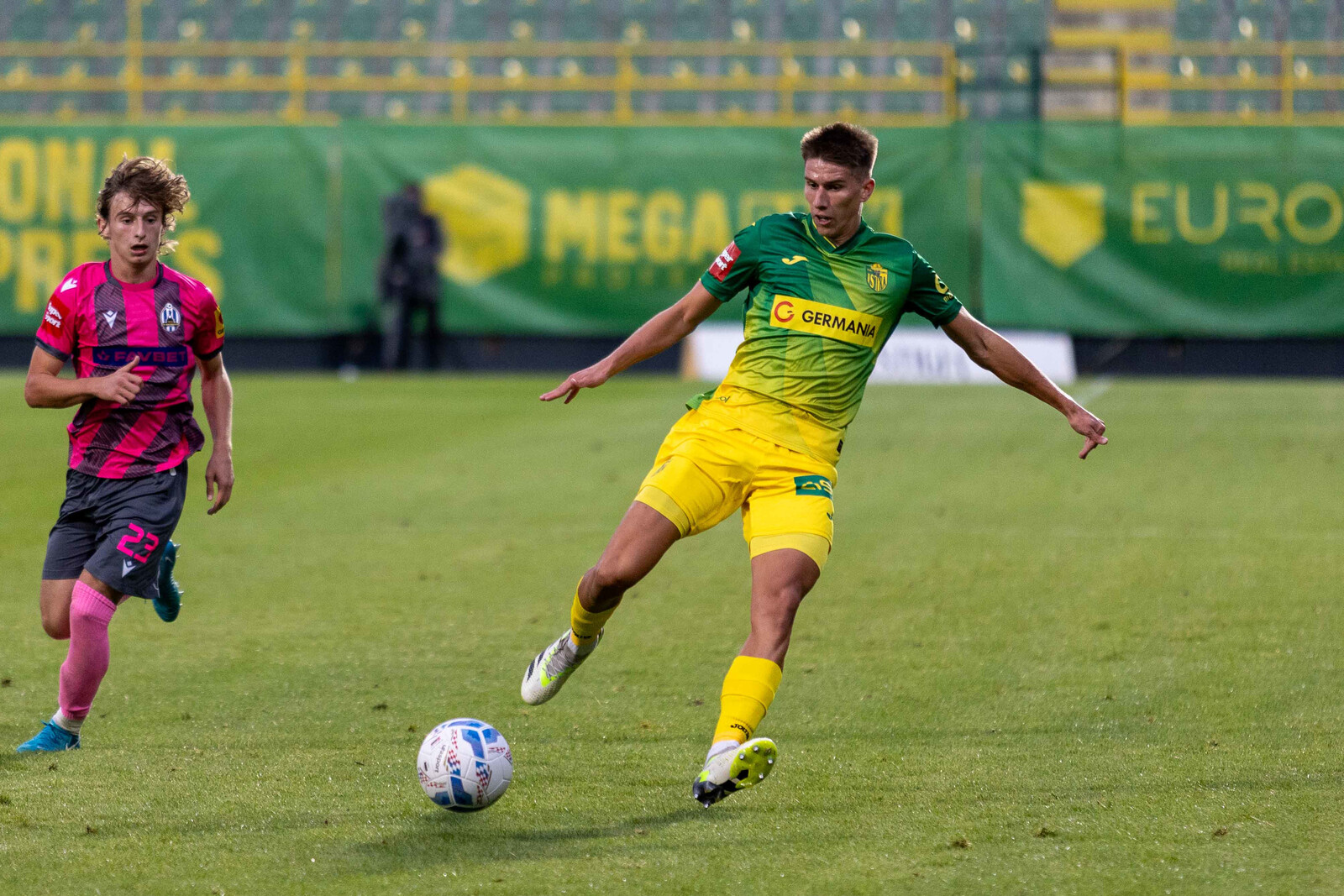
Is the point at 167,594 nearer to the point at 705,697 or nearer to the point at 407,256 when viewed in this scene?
the point at 705,697

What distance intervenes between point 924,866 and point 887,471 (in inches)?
350

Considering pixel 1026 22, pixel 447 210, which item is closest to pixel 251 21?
pixel 447 210

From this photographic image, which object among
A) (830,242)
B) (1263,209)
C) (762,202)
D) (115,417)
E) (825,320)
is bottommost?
(1263,209)

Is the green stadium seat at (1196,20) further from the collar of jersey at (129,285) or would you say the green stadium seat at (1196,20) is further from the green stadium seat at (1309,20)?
the collar of jersey at (129,285)

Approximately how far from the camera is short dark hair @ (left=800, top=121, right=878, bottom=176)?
5.11 metres

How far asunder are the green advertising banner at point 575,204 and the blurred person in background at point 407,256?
0.17 meters

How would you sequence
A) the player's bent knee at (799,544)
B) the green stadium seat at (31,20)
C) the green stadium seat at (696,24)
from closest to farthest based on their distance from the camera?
the player's bent knee at (799,544)
the green stadium seat at (696,24)
the green stadium seat at (31,20)

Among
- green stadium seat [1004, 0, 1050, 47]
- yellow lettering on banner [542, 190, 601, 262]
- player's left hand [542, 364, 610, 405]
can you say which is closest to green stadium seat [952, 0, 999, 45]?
green stadium seat [1004, 0, 1050, 47]

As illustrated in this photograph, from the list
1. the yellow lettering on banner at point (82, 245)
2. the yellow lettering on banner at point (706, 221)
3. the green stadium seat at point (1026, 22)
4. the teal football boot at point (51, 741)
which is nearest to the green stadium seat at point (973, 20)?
the green stadium seat at point (1026, 22)

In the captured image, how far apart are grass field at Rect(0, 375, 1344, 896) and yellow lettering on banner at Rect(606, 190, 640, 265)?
9630 millimetres

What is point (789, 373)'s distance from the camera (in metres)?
5.34

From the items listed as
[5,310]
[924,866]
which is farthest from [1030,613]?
[5,310]

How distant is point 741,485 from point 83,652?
6.64 ft

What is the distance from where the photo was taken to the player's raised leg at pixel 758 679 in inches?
177
